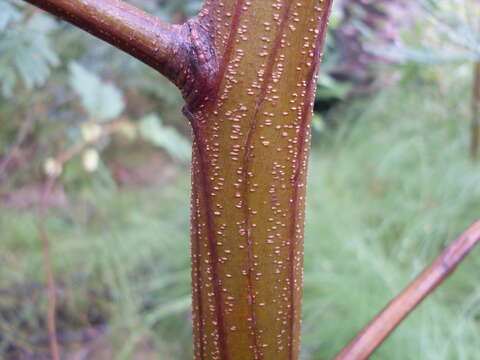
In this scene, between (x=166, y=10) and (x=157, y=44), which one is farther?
(x=166, y=10)

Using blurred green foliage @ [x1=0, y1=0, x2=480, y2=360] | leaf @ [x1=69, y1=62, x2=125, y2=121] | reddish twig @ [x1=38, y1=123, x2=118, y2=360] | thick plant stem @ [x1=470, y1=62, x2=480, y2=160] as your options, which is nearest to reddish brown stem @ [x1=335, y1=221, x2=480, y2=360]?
reddish twig @ [x1=38, y1=123, x2=118, y2=360]

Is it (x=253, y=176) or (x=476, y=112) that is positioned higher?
(x=253, y=176)

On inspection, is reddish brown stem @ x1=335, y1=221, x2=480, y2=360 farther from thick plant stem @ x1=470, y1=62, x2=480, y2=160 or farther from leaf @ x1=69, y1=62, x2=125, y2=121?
thick plant stem @ x1=470, y1=62, x2=480, y2=160

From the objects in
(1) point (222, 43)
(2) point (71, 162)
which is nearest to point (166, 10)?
(2) point (71, 162)

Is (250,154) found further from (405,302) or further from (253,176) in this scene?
(405,302)

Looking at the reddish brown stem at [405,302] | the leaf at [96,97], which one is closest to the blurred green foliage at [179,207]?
the leaf at [96,97]

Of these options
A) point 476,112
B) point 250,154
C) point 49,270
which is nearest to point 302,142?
point 250,154

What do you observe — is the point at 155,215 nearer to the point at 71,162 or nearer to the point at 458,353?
the point at 71,162

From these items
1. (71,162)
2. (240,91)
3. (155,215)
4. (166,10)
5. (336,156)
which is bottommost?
(155,215)

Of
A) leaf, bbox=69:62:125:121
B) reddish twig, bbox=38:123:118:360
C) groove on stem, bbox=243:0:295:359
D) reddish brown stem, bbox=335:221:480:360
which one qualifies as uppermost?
groove on stem, bbox=243:0:295:359
